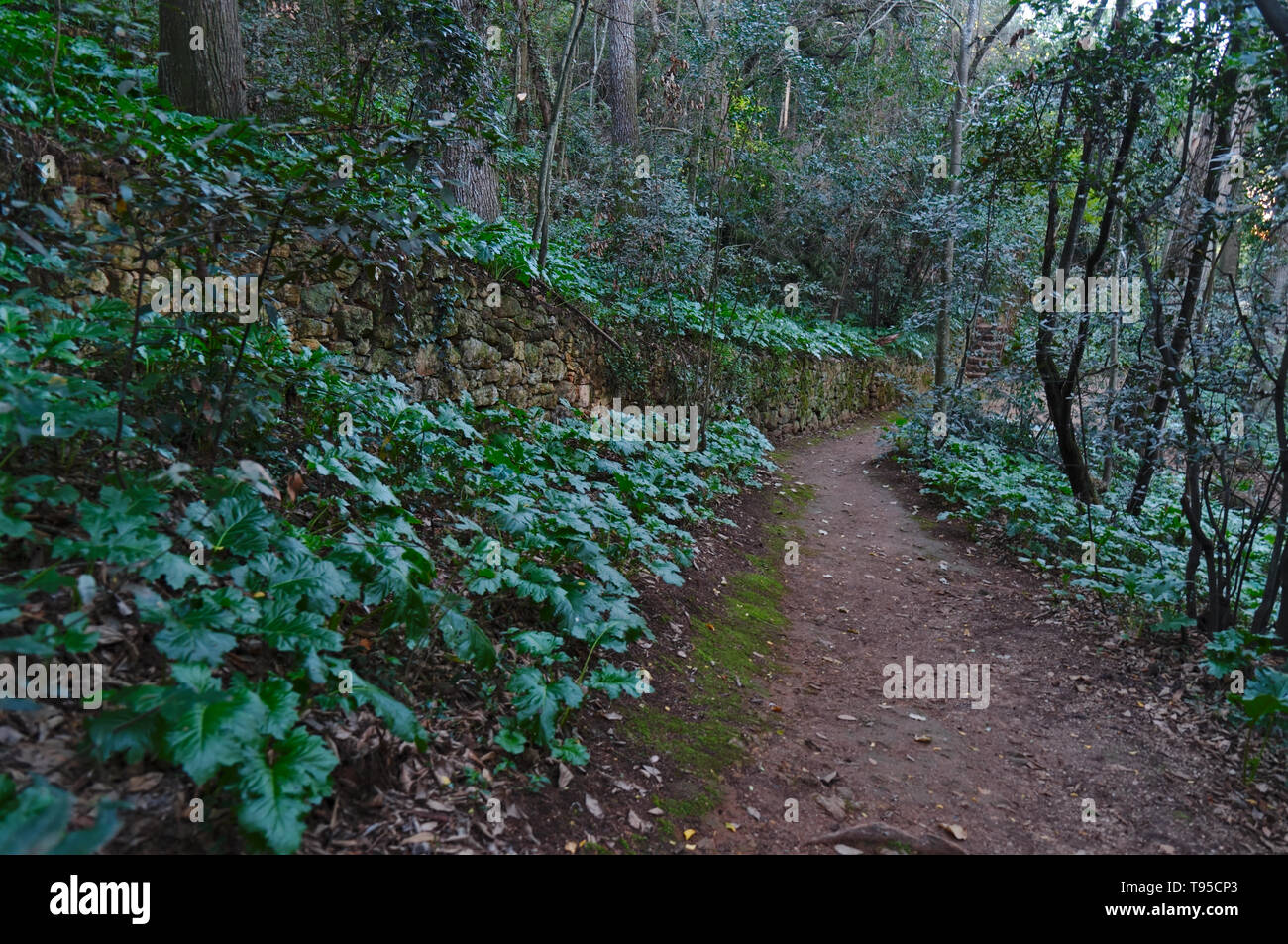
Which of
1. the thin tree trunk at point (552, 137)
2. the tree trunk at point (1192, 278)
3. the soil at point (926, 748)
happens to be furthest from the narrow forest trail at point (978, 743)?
the thin tree trunk at point (552, 137)

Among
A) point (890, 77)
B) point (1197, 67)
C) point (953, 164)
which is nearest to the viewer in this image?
point (1197, 67)

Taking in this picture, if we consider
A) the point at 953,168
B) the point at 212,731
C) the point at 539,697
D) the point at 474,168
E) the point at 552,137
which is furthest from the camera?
the point at 953,168

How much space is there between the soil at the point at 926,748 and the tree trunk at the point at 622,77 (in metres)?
8.63

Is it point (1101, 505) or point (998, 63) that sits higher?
point (998, 63)

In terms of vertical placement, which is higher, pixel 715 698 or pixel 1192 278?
pixel 1192 278

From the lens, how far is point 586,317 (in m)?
8.20

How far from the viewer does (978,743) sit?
3924 mm

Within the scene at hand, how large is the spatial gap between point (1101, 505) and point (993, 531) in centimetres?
109

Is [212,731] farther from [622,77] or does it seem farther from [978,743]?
[622,77]

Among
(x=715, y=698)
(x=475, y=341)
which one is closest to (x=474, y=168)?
(x=475, y=341)

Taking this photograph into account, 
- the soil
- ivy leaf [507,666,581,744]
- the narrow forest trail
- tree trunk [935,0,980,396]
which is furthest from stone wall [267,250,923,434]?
tree trunk [935,0,980,396]

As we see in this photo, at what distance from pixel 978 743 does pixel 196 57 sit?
7.06 meters

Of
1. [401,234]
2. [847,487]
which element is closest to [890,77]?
[847,487]
